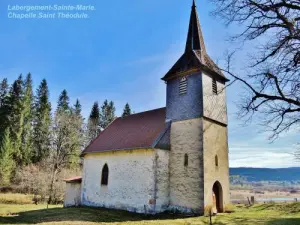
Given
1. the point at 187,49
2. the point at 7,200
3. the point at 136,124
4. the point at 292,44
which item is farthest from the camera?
the point at 7,200

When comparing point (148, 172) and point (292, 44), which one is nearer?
point (292, 44)

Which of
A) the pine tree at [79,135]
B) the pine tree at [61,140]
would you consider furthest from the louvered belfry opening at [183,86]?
the pine tree at [79,135]

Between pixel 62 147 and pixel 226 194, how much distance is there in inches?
959

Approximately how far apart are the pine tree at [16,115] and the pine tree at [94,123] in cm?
1156

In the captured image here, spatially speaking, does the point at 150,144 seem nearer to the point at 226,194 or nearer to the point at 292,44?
the point at 226,194

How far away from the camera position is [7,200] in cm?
2783

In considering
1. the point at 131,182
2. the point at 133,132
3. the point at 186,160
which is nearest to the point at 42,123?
the point at 133,132

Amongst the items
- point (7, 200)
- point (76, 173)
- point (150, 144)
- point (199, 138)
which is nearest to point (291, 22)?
point (199, 138)

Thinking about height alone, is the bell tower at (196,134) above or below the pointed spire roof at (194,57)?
below

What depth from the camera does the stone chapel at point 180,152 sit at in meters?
16.6

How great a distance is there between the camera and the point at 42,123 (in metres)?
43.7

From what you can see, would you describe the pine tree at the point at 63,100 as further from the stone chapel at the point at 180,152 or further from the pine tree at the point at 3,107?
the stone chapel at the point at 180,152

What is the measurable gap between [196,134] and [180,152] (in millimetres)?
1763

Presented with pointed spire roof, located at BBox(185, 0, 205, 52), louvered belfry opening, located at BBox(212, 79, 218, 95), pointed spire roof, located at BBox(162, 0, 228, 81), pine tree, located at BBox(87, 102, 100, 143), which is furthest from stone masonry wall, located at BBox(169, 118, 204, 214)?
pine tree, located at BBox(87, 102, 100, 143)
